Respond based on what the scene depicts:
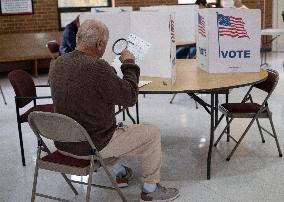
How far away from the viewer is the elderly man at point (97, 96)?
2465 millimetres

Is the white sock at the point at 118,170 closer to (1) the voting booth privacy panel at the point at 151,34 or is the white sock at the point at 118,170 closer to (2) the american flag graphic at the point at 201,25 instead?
(1) the voting booth privacy panel at the point at 151,34

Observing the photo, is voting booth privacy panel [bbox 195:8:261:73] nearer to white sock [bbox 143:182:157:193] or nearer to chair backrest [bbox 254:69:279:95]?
chair backrest [bbox 254:69:279:95]

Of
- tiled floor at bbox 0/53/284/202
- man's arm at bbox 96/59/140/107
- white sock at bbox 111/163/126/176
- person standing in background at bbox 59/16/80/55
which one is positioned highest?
person standing in background at bbox 59/16/80/55

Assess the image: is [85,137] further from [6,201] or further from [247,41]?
[247,41]

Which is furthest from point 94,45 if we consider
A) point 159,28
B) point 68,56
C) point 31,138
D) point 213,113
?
point 31,138

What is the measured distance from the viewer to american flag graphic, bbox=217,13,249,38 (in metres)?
3.51

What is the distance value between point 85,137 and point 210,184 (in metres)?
1.20

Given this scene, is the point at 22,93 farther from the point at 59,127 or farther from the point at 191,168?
the point at 191,168

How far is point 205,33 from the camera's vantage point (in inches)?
142

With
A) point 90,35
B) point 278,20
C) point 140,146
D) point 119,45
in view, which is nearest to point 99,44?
point 90,35

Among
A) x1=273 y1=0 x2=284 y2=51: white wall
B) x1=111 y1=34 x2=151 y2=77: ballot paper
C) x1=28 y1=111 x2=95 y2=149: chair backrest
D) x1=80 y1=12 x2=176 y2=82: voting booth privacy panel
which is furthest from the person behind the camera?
x1=273 y1=0 x2=284 y2=51: white wall

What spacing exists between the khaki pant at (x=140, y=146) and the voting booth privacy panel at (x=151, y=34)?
0.65m

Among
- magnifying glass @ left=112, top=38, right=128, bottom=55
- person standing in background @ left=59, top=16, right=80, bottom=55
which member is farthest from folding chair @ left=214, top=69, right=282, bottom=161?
person standing in background @ left=59, top=16, right=80, bottom=55

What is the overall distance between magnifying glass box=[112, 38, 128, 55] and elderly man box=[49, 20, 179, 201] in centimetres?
68
